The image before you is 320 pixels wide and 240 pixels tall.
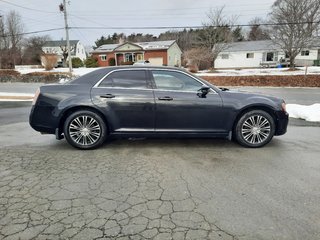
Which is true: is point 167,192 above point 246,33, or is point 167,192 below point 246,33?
below

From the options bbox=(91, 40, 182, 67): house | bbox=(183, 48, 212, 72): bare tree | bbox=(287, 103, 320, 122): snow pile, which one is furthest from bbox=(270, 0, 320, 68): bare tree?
bbox=(287, 103, 320, 122): snow pile

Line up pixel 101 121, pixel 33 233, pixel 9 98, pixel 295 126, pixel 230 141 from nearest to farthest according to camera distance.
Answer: pixel 33 233 < pixel 101 121 < pixel 230 141 < pixel 295 126 < pixel 9 98

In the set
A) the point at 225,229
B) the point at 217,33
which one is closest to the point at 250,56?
the point at 217,33

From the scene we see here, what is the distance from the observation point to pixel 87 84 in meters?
4.76

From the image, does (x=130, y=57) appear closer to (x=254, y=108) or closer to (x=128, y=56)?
(x=128, y=56)

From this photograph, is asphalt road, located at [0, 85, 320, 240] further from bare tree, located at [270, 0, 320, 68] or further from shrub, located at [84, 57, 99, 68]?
shrub, located at [84, 57, 99, 68]

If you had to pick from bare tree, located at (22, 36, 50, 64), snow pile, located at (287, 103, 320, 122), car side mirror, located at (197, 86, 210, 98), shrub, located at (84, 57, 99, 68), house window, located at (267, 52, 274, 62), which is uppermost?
bare tree, located at (22, 36, 50, 64)

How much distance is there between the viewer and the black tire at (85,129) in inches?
185

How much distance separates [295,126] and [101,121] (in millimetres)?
5131

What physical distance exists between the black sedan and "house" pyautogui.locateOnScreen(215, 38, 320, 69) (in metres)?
39.3

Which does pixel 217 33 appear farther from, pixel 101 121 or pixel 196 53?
pixel 101 121

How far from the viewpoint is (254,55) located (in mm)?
43000

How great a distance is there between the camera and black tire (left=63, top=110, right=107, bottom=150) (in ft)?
15.4

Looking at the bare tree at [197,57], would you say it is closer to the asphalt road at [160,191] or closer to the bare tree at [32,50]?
the asphalt road at [160,191]
